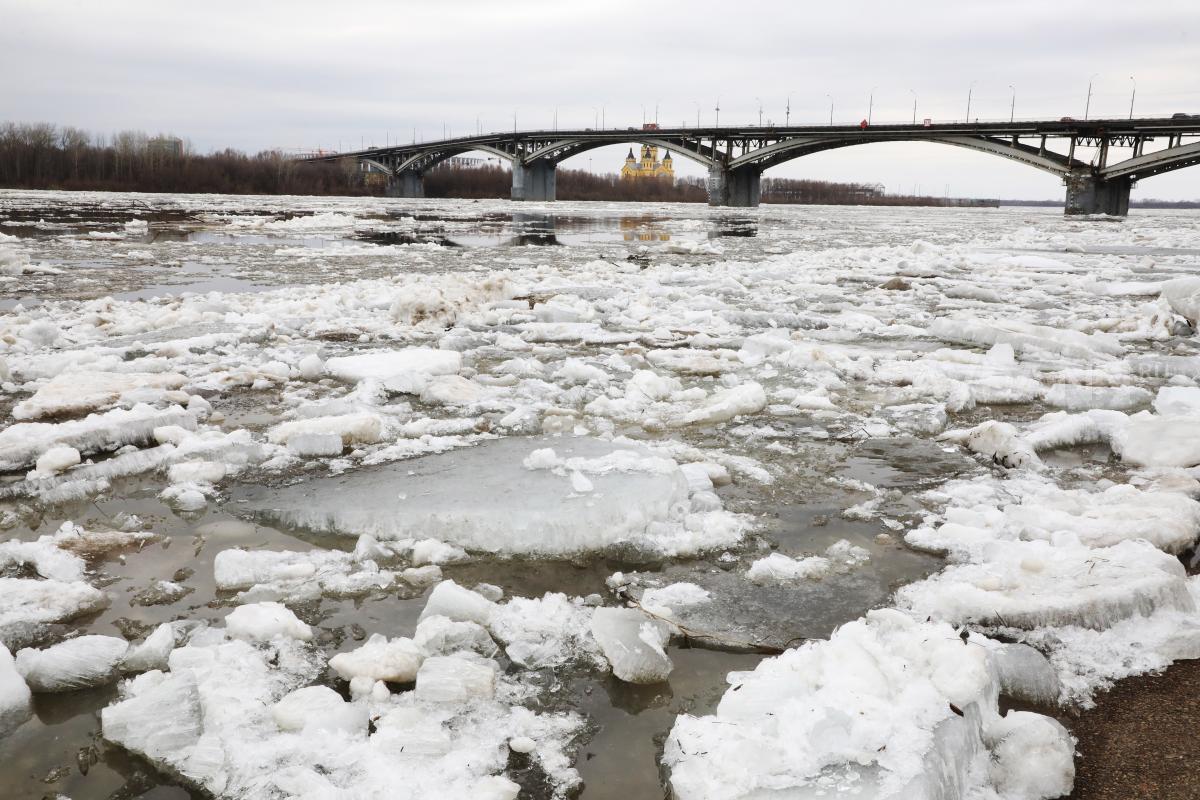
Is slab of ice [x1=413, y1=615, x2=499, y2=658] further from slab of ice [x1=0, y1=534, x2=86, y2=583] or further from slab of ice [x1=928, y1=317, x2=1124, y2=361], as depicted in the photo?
slab of ice [x1=928, y1=317, x2=1124, y2=361]

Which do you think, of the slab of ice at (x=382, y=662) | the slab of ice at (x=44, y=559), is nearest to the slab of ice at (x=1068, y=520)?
the slab of ice at (x=382, y=662)

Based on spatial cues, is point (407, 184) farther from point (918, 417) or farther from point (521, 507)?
point (521, 507)

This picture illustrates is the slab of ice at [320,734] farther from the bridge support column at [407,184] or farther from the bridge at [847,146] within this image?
the bridge support column at [407,184]

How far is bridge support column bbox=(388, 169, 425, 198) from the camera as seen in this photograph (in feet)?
225

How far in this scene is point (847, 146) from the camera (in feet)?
149

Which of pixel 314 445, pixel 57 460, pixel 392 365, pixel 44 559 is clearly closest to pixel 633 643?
pixel 44 559

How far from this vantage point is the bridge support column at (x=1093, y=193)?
3812 centimetres

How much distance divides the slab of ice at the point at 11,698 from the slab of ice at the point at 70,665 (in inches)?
1.4

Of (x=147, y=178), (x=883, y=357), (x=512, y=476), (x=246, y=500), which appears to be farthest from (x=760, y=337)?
(x=147, y=178)

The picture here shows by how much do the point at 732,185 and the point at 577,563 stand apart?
50.1m

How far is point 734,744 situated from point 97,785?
3.18 ft

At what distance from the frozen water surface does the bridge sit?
A: 40827 mm

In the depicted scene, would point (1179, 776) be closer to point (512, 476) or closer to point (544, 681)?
point (544, 681)

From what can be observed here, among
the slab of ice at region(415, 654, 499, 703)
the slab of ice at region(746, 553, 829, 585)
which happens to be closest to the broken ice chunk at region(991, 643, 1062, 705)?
the slab of ice at region(746, 553, 829, 585)
